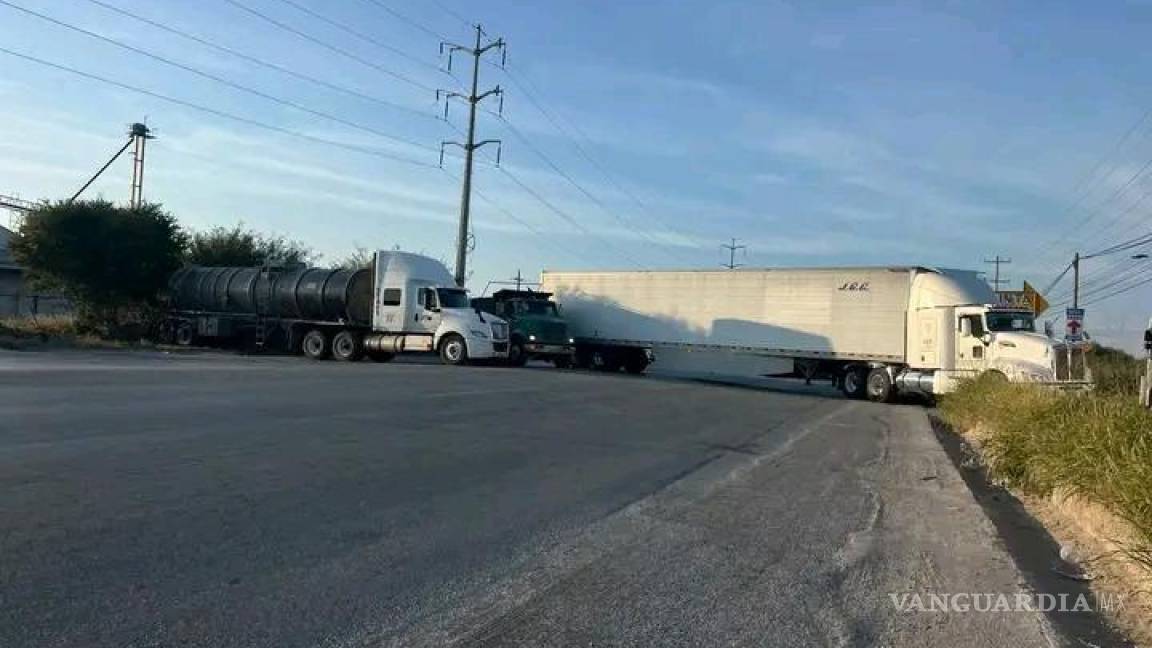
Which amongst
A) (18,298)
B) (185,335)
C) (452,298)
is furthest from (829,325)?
(18,298)

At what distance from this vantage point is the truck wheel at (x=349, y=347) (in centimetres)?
3647

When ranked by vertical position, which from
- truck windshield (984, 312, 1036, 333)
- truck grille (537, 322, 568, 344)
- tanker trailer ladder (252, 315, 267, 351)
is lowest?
tanker trailer ladder (252, 315, 267, 351)

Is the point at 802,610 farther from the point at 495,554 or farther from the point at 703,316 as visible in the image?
the point at 703,316

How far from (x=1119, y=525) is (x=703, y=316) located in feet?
96.7

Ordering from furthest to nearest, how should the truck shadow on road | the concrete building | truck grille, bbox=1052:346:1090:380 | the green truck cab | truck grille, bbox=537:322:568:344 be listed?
1. the concrete building
2. truck grille, bbox=537:322:568:344
3. the green truck cab
4. truck grille, bbox=1052:346:1090:380
5. the truck shadow on road

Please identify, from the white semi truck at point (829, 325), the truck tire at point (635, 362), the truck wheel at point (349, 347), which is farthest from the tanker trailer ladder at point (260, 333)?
the truck tire at point (635, 362)

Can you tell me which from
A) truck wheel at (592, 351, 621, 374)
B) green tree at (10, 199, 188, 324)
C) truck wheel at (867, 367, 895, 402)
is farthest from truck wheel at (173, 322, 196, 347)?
truck wheel at (867, 367, 895, 402)

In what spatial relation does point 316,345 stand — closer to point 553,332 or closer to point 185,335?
point 185,335

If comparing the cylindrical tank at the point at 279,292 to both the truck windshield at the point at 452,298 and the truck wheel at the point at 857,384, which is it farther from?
the truck wheel at the point at 857,384

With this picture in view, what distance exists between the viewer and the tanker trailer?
35031 mm

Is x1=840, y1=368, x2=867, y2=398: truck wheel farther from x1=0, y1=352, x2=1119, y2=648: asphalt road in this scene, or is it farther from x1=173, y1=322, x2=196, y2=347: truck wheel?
x1=173, y1=322, x2=196, y2=347: truck wheel

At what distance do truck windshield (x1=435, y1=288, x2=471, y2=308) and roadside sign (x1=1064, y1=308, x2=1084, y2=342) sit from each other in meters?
19.4

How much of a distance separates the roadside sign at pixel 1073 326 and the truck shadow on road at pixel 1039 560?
15844mm

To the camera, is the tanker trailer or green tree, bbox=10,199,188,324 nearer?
the tanker trailer
